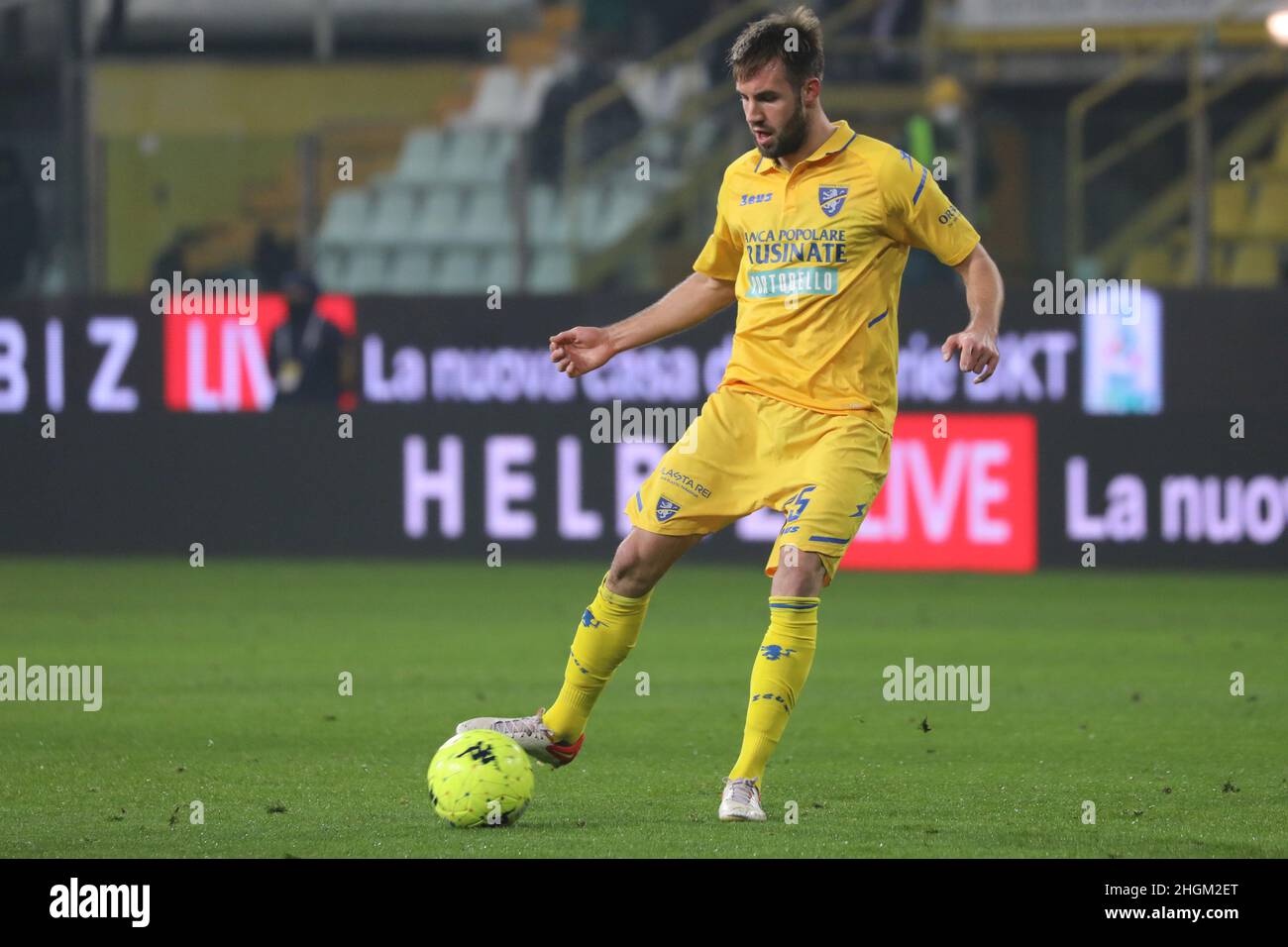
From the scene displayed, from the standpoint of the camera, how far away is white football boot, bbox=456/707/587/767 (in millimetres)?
7160

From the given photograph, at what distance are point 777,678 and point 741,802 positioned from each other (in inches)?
14.5

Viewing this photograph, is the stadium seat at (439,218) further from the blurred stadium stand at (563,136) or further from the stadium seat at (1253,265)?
the stadium seat at (1253,265)

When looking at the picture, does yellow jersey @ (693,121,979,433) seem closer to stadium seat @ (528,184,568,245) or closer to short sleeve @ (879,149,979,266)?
short sleeve @ (879,149,979,266)

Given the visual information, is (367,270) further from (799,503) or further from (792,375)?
(799,503)

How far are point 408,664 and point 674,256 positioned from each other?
741cm

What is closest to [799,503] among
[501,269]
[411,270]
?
[501,269]

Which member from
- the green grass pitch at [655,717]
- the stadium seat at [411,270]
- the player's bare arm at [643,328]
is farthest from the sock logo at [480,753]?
the stadium seat at [411,270]

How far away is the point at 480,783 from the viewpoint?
21.6ft

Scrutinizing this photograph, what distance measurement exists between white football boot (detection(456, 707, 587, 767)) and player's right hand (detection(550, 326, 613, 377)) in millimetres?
1032

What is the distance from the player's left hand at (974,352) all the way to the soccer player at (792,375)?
8 centimetres

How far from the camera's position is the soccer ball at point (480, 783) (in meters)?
6.54

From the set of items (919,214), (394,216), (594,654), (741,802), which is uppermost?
(394,216)

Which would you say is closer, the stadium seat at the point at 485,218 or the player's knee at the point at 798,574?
the player's knee at the point at 798,574
